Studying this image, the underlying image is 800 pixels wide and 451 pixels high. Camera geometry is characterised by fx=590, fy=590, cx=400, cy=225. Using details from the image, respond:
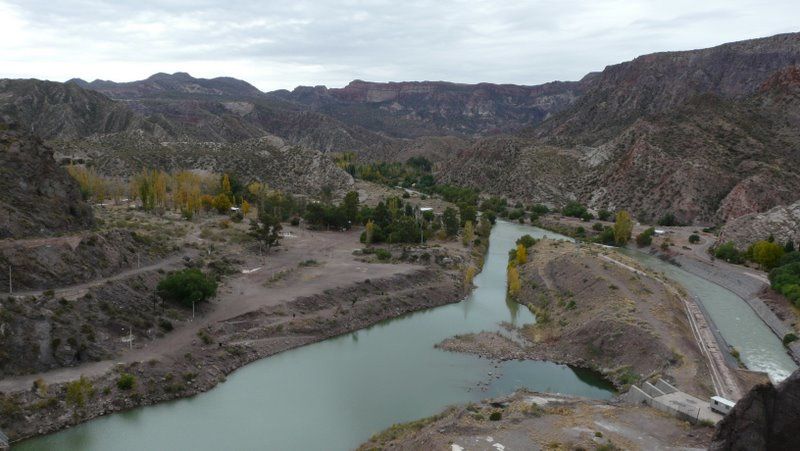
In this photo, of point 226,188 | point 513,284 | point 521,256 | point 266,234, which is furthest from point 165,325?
point 226,188

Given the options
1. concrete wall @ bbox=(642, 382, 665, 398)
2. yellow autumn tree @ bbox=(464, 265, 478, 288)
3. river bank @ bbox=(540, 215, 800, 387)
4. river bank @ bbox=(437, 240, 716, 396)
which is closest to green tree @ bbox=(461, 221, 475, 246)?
yellow autumn tree @ bbox=(464, 265, 478, 288)

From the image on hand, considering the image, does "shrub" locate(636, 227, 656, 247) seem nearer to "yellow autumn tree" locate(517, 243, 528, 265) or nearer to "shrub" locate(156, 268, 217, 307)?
"yellow autumn tree" locate(517, 243, 528, 265)

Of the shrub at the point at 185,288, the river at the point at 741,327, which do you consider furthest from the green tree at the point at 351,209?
the river at the point at 741,327

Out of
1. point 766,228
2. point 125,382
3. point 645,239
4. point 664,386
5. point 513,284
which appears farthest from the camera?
point 645,239

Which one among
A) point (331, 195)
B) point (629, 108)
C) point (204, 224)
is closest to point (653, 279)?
point (204, 224)

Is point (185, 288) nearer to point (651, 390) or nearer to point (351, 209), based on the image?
point (651, 390)

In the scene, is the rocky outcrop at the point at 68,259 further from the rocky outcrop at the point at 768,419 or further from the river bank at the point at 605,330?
the rocky outcrop at the point at 768,419
